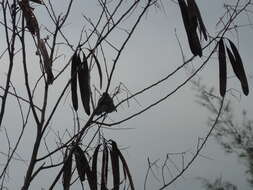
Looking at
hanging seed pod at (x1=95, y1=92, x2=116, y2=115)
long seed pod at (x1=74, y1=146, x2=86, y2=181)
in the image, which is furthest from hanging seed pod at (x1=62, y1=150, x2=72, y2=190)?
hanging seed pod at (x1=95, y1=92, x2=116, y2=115)

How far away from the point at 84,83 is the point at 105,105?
0.43 feet

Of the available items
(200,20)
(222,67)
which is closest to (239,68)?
(222,67)

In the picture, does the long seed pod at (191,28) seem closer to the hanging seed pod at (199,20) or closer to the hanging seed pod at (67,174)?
the hanging seed pod at (199,20)

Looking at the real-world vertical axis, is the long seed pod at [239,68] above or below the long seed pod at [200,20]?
below

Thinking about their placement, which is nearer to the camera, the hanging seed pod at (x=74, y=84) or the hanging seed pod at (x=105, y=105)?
the hanging seed pod at (x=105, y=105)

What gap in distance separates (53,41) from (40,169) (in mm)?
306

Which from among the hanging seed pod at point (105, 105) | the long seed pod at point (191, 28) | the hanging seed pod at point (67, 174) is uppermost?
the long seed pod at point (191, 28)

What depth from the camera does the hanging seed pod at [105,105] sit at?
1.17 meters

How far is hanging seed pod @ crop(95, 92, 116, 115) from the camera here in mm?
1166

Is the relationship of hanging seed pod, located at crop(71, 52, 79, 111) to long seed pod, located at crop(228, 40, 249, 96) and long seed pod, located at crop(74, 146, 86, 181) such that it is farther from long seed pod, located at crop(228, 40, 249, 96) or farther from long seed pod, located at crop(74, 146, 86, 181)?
long seed pod, located at crop(228, 40, 249, 96)

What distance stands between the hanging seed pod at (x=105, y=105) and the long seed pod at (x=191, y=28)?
23cm

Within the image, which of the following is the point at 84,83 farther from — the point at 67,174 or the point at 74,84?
the point at 67,174

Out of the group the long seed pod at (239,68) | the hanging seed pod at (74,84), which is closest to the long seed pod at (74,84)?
the hanging seed pod at (74,84)

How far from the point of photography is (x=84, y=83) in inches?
51.2
